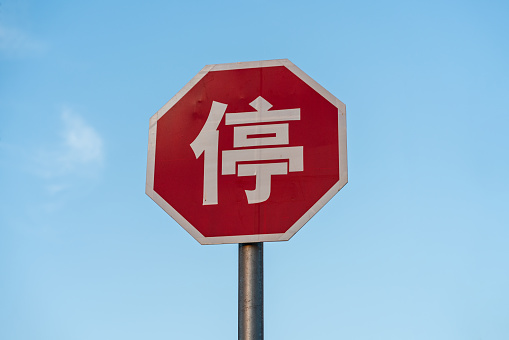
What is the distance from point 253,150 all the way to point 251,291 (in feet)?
2.20

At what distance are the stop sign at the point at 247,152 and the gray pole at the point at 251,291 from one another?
2.7 inches

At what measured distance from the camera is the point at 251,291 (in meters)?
2.79

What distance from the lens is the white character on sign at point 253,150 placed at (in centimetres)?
297

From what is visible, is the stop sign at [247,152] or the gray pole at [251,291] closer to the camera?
the gray pole at [251,291]

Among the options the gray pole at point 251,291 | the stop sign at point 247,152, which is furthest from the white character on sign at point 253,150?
the gray pole at point 251,291

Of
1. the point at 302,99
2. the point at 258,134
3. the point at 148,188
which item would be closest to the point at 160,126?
the point at 148,188

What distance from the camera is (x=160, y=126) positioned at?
3260 millimetres

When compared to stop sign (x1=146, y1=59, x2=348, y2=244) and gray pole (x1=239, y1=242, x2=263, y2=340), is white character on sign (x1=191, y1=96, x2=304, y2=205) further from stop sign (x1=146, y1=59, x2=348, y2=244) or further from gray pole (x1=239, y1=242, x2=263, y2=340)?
gray pole (x1=239, y1=242, x2=263, y2=340)

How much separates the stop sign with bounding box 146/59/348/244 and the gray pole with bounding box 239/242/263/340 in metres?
0.07

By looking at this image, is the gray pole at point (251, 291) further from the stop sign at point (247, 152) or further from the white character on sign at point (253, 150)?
the white character on sign at point (253, 150)

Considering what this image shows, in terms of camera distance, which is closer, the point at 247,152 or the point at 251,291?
the point at 251,291

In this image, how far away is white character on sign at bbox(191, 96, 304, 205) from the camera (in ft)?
9.76

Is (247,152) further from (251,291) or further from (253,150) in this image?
(251,291)

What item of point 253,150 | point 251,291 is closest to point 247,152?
point 253,150
